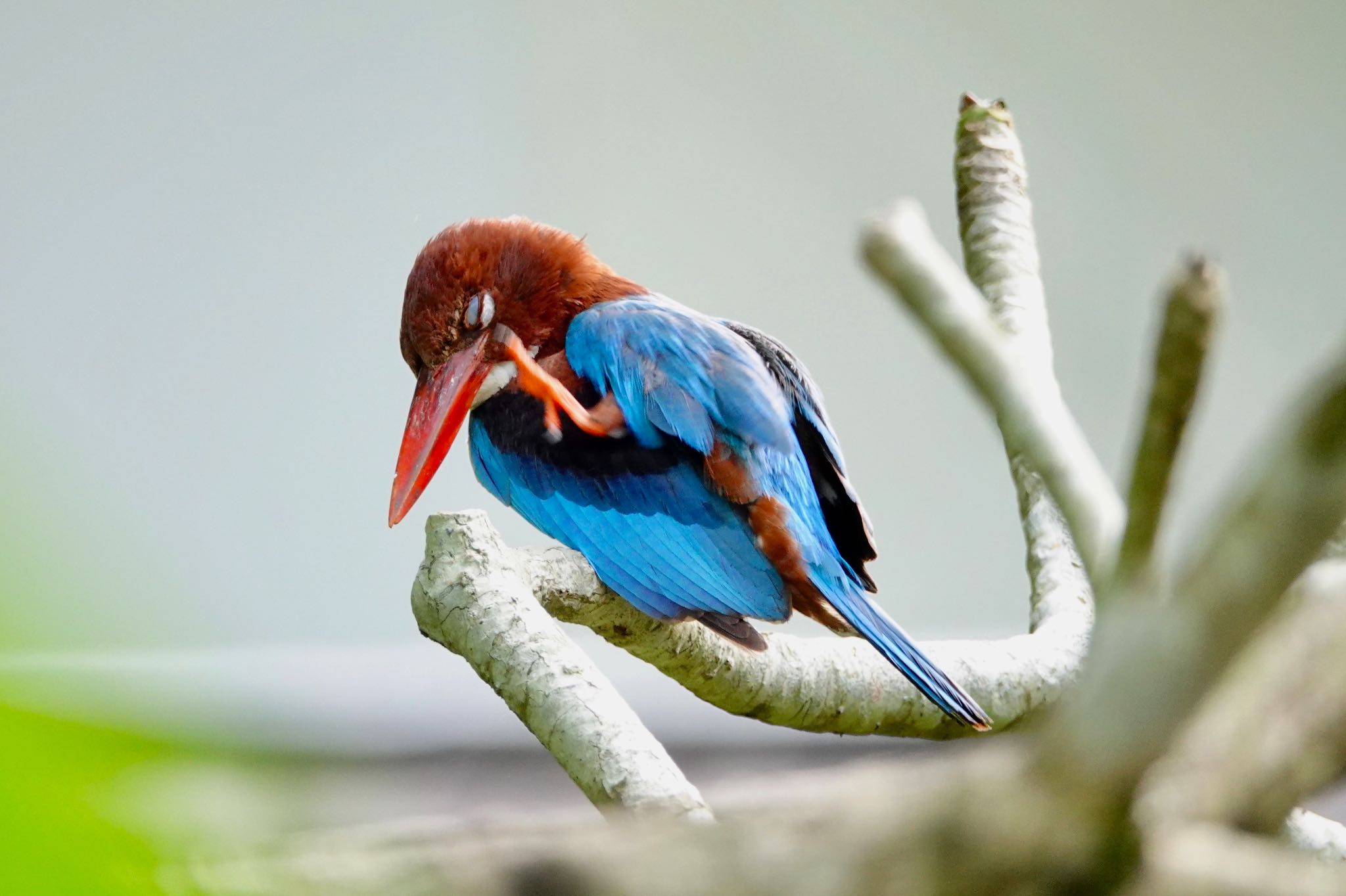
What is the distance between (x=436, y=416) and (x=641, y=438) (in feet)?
0.86

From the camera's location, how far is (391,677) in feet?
8.30

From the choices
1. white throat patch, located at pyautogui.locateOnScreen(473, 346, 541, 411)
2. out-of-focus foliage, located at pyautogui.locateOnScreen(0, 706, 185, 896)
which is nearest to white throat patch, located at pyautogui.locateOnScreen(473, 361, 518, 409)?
white throat patch, located at pyautogui.locateOnScreen(473, 346, 541, 411)

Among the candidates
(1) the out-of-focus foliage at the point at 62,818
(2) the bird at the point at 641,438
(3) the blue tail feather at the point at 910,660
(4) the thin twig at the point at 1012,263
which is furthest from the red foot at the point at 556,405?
(1) the out-of-focus foliage at the point at 62,818

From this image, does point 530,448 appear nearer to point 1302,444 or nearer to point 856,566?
point 856,566

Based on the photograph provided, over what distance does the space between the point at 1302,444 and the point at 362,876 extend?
171 millimetres

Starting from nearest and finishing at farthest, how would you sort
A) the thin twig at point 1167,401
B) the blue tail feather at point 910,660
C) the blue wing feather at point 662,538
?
the thin twig at point 1167,401, the blue tail feather at point 910,660, the blue wing feather at point 662,538

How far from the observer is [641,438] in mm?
1186

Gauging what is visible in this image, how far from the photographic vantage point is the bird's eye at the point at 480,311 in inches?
52.6

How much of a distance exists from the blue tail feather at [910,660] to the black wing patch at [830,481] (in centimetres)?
17

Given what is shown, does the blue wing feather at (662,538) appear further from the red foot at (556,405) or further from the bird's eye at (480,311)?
the bird's eye at (480,311)

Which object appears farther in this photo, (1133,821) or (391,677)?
(391,677)

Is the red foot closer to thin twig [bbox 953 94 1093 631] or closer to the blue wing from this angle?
the blue wing

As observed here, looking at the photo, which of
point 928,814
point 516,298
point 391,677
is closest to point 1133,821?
point 928,814

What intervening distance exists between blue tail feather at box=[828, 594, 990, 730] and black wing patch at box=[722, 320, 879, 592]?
172mm
